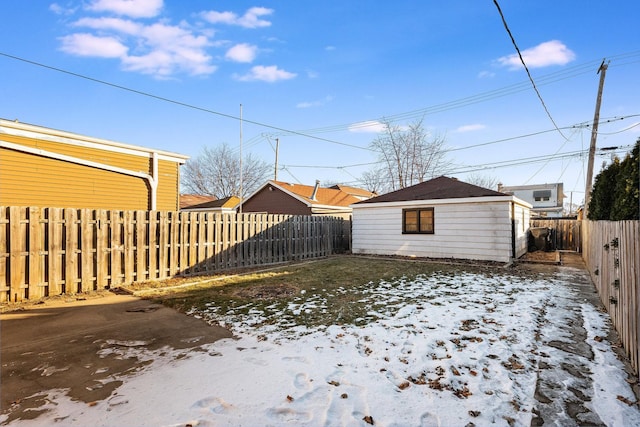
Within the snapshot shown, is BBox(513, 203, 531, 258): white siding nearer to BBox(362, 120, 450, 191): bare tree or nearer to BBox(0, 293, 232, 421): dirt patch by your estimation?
BBox(0, 293, 232, 421): dirt patch

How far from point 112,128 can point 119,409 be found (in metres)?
19.5

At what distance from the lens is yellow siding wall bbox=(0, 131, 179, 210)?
29.8 ft

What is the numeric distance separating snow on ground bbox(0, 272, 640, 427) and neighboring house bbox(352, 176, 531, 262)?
6.08 metres

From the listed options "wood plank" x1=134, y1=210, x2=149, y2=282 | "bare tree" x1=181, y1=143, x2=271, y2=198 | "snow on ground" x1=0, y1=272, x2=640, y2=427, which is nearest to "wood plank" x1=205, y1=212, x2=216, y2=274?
"wood plank" x1=134, y1=210, x2=149, y2=282

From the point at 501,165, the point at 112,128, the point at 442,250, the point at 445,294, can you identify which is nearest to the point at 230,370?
the point at 445,294

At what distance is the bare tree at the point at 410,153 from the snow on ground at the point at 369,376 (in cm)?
2390

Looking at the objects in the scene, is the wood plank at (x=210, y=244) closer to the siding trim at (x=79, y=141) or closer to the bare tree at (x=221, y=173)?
the siding trim at (x=79, y=141)

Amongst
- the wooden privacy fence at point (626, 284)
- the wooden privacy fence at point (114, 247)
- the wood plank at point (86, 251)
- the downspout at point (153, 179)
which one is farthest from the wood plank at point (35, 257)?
the wooden privacy fence at point (626, 284)

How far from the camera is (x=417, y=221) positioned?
12195 millimetres

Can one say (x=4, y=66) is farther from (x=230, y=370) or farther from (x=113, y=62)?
(x=230, y=370)

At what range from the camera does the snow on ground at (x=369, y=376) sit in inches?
87.4

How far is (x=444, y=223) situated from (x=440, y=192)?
134 centimetres

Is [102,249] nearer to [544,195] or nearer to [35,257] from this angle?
[35,257]

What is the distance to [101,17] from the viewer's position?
9320 millimetres
